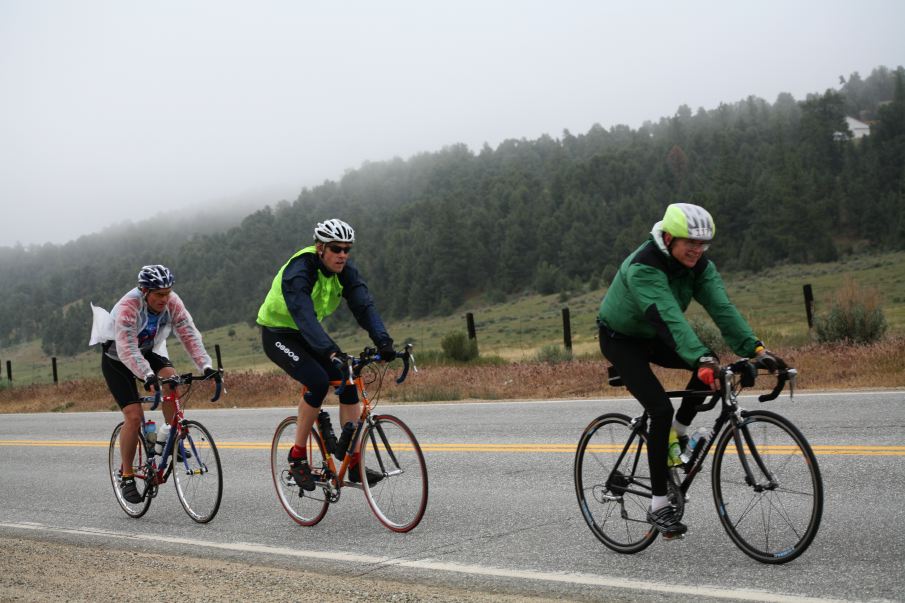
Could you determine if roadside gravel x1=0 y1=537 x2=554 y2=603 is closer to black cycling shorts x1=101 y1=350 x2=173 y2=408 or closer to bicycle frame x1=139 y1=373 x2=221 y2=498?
bicycle frame x1=139 y1=373 x2=221 y2=498

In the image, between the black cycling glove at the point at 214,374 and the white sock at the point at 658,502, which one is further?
the black cycling glove at the point at 214,374

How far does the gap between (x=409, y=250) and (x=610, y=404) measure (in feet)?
414

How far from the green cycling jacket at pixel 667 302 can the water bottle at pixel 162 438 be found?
4.30m

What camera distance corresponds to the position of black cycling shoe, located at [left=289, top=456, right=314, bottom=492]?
23.0ft

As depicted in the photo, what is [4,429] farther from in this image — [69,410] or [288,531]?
[288,531]

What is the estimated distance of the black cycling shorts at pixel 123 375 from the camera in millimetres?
8172

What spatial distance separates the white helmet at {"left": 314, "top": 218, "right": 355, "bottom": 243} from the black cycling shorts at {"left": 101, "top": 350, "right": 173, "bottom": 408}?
2.50 metres

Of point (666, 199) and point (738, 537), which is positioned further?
point (666, 199)

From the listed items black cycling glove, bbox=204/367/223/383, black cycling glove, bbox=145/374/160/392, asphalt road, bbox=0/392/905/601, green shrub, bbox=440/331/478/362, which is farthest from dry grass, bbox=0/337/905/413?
black cycling glove, bbox=145/374/160/392

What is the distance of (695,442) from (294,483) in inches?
133

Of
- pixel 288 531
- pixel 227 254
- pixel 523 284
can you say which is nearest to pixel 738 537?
pixel 288 531

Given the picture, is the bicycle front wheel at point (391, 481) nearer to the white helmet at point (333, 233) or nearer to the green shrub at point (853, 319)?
the white helmet at point (333, 233)

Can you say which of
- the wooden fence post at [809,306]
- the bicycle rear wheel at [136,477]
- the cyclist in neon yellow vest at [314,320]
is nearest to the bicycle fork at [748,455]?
the cyclist in neon yellow vest at [314,320]

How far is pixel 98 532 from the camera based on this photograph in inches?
306
